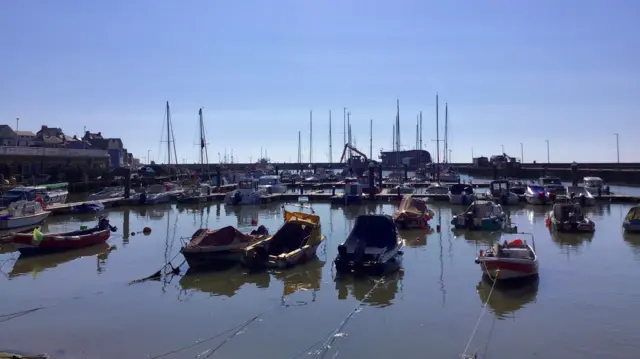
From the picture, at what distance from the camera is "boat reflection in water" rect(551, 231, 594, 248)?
92.2 ft

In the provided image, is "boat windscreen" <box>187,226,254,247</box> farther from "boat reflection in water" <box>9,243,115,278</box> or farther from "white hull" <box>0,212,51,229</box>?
"white hull" <box>0,212,51,229</box>

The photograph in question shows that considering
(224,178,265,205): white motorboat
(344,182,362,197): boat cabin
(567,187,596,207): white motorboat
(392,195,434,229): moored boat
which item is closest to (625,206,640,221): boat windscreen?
(392,195,434,229): moored boat

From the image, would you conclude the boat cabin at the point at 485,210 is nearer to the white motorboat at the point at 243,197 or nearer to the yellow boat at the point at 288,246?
the yellow boat at the point at 288,246

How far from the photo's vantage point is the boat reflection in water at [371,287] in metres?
18.0

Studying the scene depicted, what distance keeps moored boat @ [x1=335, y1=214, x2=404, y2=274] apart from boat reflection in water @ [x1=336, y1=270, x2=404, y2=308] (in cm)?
43

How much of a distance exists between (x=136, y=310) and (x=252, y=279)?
16.4 ft

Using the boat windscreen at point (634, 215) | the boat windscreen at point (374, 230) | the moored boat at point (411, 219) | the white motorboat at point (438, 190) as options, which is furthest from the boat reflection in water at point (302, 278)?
the white motorboat at point (438, 190)

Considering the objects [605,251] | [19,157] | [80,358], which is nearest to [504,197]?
[605,251]

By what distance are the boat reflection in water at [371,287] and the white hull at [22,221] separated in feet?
76.3

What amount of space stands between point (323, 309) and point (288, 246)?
747 centimetres

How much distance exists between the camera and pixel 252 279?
20984 mm

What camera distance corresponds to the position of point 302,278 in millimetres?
21156

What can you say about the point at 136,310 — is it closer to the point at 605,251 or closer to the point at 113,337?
the point at 113,337

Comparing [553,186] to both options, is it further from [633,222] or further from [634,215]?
[633,222]
